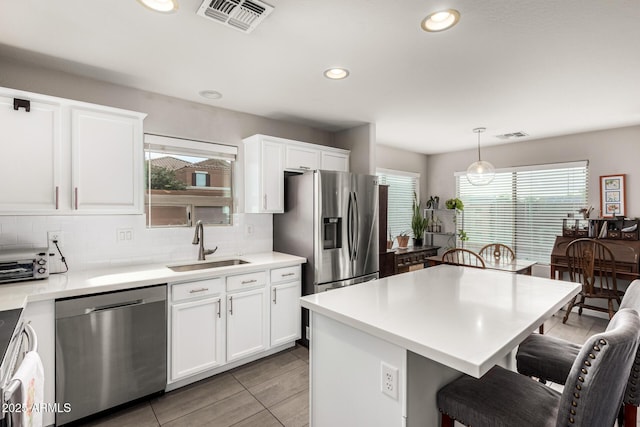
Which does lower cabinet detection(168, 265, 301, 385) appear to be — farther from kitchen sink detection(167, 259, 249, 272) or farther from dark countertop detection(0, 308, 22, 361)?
dark countertop detection(0, 308, 22, 361)

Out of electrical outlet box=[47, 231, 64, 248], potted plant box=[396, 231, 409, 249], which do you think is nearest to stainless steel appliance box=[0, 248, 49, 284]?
electrical outlet box=[47, 231, 64, 248]

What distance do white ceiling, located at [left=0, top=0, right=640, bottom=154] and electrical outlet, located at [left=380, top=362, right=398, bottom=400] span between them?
1.76 metres

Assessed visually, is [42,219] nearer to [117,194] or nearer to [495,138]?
[117,194]

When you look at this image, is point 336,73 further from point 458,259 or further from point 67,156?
point 458,259

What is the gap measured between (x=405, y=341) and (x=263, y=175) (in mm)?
2490

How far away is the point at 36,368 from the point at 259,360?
196 cm

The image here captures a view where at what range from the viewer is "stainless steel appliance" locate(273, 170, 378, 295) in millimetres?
3219

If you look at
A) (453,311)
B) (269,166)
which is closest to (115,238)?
(269,166)

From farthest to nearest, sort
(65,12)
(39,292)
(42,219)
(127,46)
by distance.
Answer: (42,219) < (127,46) < (39,292) < (65,12)

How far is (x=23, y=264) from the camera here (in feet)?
6.98

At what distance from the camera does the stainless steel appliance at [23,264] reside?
2057mm

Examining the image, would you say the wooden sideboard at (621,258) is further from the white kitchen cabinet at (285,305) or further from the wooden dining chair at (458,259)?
the white kitchen cabinet at (285,305)

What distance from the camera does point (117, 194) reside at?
2.48m

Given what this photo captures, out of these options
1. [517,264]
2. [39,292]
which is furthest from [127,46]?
[517,264]
